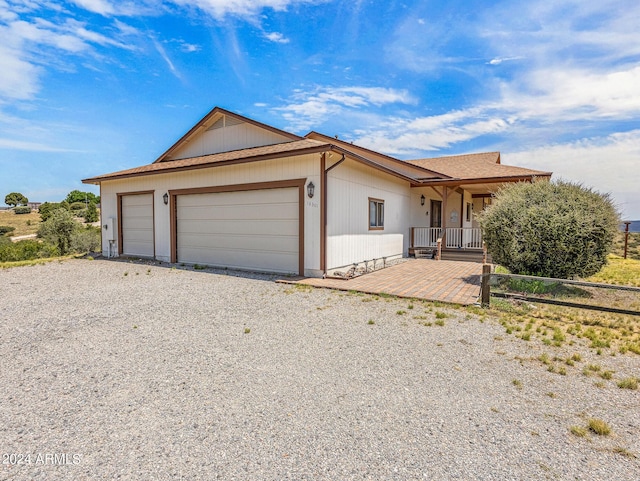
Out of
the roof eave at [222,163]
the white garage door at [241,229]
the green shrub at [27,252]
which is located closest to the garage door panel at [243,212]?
the white garage door at [241,229]

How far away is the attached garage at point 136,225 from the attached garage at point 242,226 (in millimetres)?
1596

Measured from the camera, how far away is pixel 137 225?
13.1 m

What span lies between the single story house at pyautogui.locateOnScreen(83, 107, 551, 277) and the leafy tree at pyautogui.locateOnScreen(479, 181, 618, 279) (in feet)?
5.61

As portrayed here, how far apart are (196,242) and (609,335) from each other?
1050 centimetres

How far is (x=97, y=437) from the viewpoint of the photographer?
2.34m

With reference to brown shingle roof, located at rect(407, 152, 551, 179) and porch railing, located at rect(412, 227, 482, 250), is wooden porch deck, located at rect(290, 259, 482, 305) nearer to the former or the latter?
porch railing, located at rect(412, 227, 482, 250)

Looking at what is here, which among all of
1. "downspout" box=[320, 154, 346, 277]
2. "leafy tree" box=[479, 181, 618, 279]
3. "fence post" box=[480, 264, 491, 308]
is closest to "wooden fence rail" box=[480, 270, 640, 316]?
"fence post" box=[480, 264, 491, 308]

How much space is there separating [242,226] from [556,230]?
7.89 m

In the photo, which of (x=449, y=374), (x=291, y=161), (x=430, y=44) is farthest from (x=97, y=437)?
(x=430, y=44)

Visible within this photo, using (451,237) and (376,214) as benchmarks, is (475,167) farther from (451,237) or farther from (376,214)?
(376,214)

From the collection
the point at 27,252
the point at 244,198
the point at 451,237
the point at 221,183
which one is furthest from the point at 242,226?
the point at 27,252

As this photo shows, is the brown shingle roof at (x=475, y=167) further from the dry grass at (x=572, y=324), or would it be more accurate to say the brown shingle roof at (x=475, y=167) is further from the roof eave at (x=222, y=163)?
the roof eave at (x=222, y=163)

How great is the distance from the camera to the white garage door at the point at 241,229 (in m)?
9.16

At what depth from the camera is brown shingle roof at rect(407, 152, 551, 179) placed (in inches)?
544
